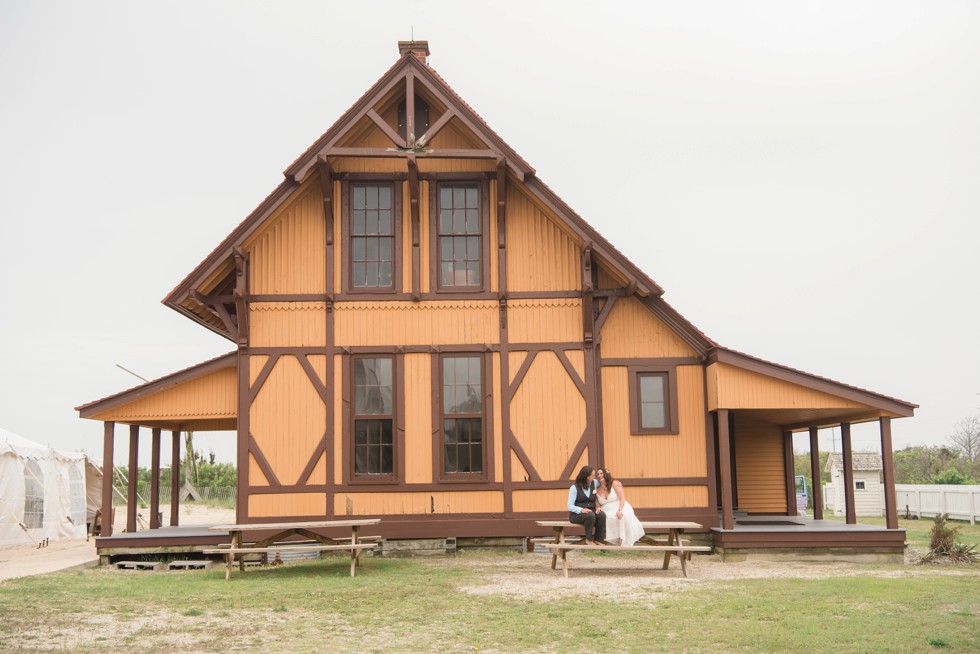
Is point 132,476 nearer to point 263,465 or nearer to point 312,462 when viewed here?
point 263,465

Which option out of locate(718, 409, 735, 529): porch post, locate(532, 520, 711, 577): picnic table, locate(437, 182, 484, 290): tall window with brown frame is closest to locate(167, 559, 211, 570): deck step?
locate(532, 520, 711, 577): picnic table

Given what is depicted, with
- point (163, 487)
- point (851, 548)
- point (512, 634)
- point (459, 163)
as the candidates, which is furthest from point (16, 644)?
point (163, 487)

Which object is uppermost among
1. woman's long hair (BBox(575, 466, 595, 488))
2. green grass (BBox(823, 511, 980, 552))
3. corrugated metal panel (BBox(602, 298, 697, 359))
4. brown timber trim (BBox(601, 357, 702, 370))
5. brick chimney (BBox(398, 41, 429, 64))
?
brick chimney (BBox(398, 41, 429, 64))

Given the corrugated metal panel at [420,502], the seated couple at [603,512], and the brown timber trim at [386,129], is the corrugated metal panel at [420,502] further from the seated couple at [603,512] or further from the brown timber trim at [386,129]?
the brown timber trim at [386,129]

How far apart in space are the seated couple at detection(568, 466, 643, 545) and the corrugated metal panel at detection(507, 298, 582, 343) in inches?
145

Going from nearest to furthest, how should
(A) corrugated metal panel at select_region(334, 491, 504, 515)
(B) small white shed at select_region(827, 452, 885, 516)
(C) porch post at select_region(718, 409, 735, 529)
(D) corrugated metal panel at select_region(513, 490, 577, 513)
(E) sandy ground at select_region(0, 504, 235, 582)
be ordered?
(E) sandy ground at select_region(0, 504, 235, 582) < (C) porch post at select_region(718, 409, 735, 529) < (A) corrugated metal panel at select_region(334, 491, 504, 515) < (D) corrugated metal panel at select_region(513, 490, 577, 513) < (B) small white shed at select_region(827, 452, 885, 516)

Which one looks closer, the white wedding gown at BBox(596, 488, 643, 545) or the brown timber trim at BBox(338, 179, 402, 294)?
the white wedding gown at BBox(596, 488, 643, 545)

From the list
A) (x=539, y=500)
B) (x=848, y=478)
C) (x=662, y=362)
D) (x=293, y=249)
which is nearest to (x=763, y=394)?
(x=662, y=362)

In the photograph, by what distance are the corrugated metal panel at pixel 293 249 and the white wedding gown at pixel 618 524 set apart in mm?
6893

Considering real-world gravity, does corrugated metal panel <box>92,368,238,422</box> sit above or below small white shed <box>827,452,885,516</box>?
above

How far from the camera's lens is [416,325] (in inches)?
738

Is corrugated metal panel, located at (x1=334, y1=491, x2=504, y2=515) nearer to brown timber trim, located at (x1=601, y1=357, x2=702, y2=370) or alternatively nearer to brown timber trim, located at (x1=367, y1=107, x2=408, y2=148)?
brown timber trim, located at (x1=601, y1=357, x2=702, y2=370)

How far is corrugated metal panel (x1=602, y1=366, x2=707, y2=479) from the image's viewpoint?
61.9 ft

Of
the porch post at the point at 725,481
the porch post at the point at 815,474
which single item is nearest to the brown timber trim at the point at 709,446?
the porch post at the point at 725,481
